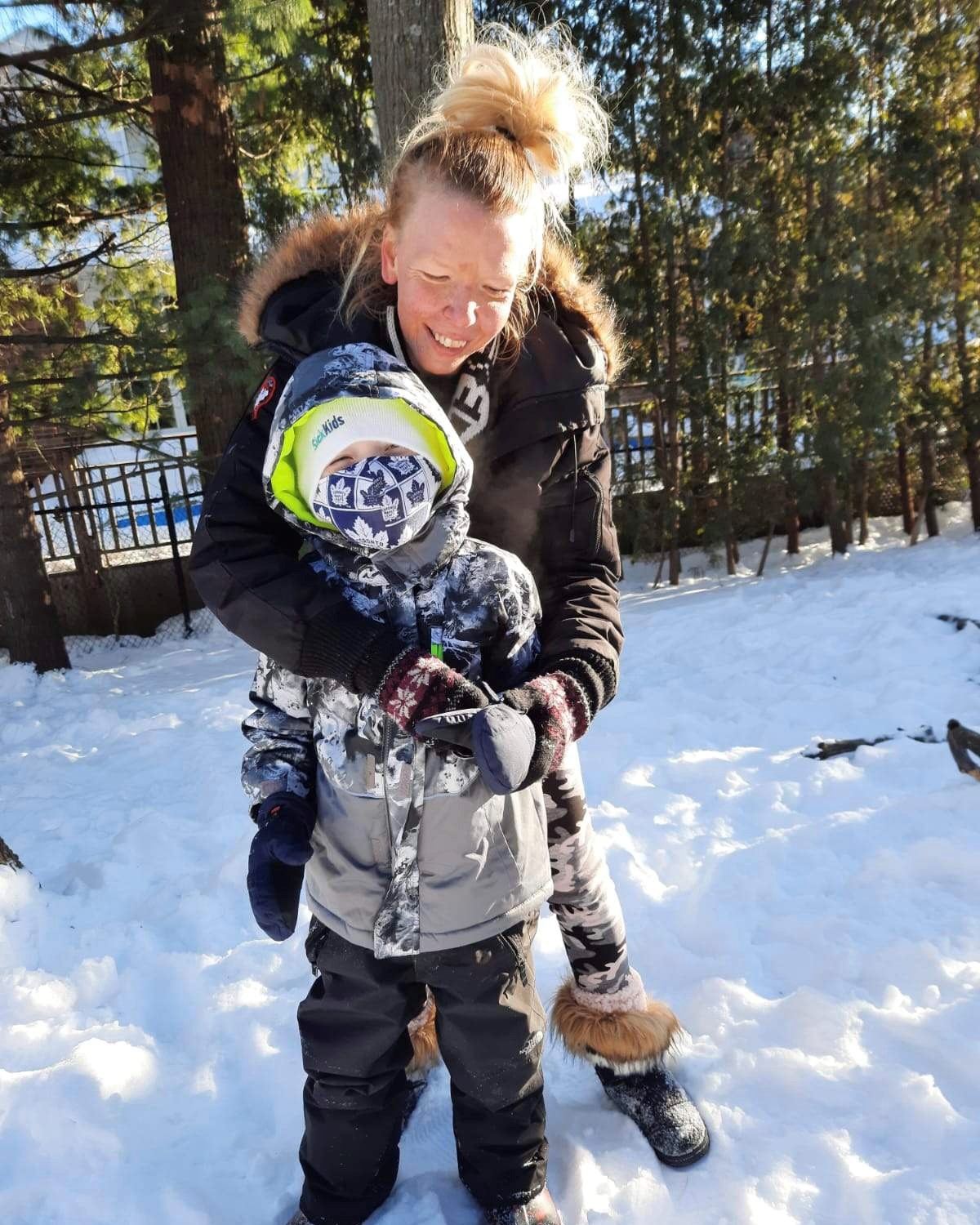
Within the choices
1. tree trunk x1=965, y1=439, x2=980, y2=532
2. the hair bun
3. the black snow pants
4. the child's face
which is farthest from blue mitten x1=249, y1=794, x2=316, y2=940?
tree trunk x1=965, y1=439, x2=980, y2=532

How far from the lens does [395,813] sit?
1395 mm

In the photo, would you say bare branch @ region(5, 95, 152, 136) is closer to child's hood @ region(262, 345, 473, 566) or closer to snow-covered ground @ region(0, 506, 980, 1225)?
snow-covered ground @ region(0, 506, 980, 1225)

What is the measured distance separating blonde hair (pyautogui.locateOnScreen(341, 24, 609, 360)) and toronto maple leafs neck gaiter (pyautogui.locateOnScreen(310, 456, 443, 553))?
15.5 inches

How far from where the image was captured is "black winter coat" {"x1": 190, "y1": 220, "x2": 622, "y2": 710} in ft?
4.54

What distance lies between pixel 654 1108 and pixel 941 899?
1125mm

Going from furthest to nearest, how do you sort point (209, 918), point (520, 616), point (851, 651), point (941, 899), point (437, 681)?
point (851, 651) < point (209, 918) < point (941, 899) < point (520, 616) < point (437, 681)

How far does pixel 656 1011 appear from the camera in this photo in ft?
6.26

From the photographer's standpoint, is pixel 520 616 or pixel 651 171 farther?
pixel 651 171

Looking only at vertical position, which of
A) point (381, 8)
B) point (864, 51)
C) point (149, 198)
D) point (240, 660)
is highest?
point (864, 51)

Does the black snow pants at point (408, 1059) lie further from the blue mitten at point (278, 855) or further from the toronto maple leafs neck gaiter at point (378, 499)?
the toronto maple leafs neck gaiter at point (378, 499)

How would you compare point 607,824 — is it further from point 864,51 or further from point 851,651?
point 864,51

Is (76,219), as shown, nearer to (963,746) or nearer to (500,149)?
(500,149)

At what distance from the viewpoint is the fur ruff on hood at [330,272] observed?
1.65 m

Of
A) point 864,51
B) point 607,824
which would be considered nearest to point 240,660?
point 607,824
